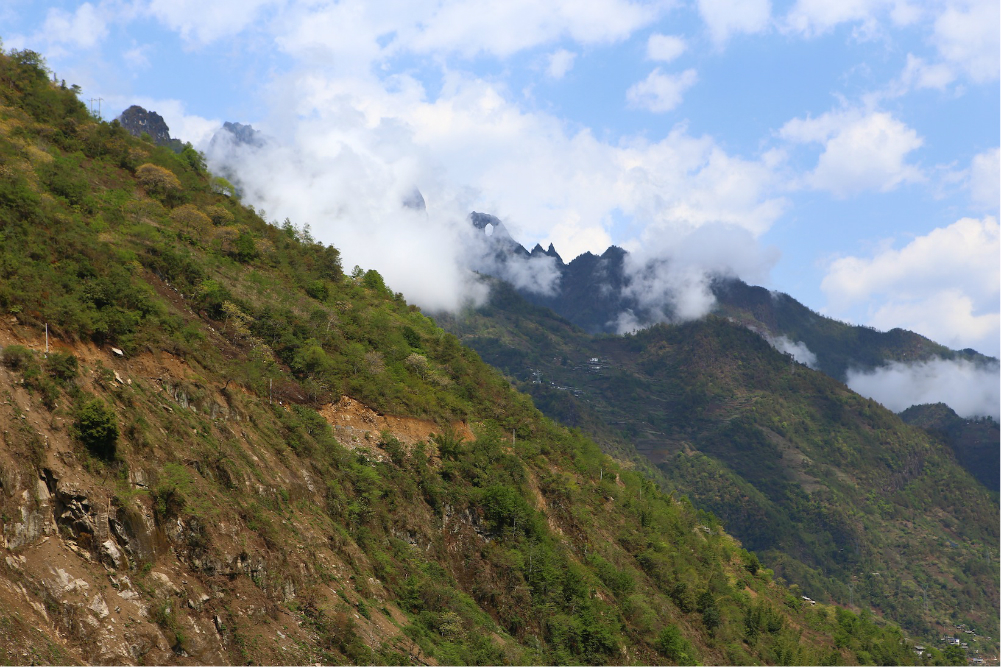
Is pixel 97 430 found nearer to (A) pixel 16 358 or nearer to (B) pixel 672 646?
(A) pixel 16 358

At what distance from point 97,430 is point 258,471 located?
9128mm

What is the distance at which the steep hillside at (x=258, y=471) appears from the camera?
25.5 m

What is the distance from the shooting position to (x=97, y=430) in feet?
87.9

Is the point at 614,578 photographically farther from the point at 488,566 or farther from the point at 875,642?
the point at 875,642

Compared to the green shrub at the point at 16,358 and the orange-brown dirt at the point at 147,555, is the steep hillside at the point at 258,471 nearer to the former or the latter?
Result: the orange-brown dirt at the point at 147,555

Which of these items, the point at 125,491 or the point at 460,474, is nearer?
the point at 125,491

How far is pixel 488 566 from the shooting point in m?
45.7

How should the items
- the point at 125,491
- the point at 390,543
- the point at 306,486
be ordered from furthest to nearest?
the point at 390,543 → the point at 306,486 → the point at 125,491

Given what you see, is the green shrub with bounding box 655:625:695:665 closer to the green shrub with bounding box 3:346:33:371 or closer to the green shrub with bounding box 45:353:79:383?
the green shrub with bounding box 45:353:79:383

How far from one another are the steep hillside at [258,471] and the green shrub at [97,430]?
105 millimetres

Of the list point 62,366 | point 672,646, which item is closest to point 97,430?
point 62,366

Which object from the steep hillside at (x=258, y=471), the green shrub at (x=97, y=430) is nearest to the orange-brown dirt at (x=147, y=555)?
the steep hillside at (x=258, y=471)

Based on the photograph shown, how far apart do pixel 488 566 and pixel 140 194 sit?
120ft

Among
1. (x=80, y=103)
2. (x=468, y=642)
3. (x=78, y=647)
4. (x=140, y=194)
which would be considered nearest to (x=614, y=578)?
(x=468, y=642)
